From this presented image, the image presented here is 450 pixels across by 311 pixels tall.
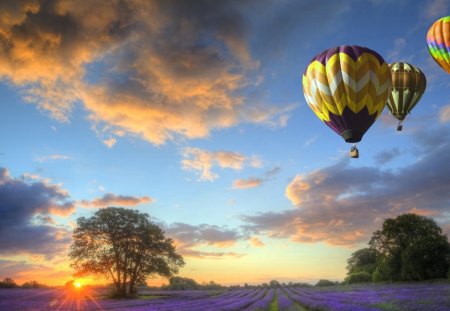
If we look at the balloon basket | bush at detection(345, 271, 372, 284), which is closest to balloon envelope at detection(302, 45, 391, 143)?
the balloon basket

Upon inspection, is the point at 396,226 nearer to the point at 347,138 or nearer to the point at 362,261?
the point at 362,261

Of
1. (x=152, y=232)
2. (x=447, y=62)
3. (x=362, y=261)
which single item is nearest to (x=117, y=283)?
(x=152, y=232)

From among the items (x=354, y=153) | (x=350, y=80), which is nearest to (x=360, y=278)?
(x=354, y=153)

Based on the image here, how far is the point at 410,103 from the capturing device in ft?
76.1

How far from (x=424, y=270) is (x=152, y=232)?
36.0 meters

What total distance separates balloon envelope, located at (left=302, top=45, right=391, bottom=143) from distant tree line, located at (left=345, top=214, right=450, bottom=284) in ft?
114

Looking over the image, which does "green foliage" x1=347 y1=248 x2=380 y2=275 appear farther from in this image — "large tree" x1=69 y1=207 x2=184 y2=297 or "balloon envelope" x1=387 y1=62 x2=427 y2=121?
"balloon envelope" x1=387 y1=62 x2=427 y2=121

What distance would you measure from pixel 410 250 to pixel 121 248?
126 feet

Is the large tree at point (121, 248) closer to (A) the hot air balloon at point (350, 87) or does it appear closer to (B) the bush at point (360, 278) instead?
(A) the hot air balloon at point (350, 87)

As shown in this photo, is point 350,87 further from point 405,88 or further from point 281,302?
point 281,302

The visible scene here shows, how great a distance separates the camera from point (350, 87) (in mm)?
17656

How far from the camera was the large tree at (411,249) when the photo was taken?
49156 millimetres

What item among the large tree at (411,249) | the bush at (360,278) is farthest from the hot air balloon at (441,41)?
the bush at (360,278)

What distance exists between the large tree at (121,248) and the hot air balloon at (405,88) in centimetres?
3178
